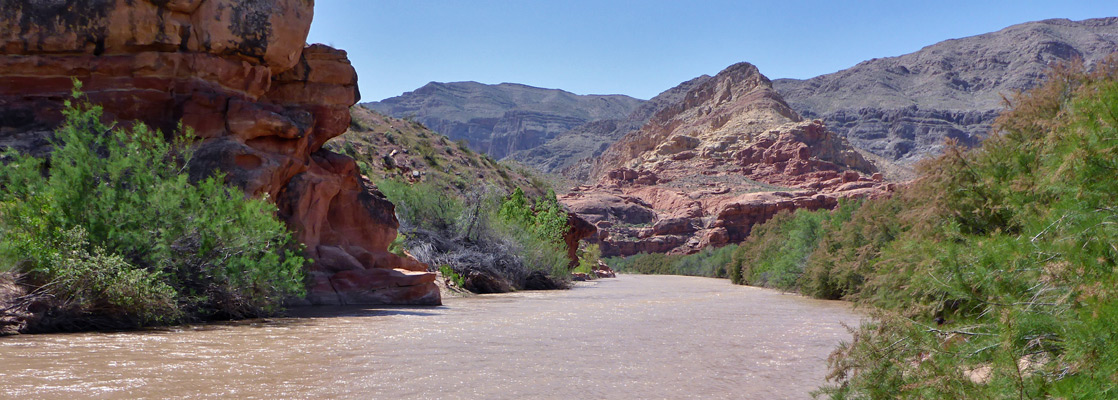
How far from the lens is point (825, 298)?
1080 inches

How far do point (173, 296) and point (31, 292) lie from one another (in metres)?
Answer: 1.85

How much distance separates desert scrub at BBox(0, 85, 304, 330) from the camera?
34.3 ft

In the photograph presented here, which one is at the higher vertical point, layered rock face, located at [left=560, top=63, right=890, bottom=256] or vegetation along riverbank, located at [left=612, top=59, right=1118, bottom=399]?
layered rock face, located at [left=560, top=63, right=890, bottom=256]

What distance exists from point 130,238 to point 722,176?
108 meters

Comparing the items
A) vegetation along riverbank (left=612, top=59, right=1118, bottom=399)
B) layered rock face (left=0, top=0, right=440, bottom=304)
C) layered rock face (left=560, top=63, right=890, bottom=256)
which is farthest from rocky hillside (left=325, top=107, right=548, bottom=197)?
layered rock face (left=560, top=63, right=890, bottom=256)

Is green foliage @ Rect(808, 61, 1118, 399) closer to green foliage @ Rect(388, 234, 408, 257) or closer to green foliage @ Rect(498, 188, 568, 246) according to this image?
green foliage @ Rect(388, 234, 408, 257)

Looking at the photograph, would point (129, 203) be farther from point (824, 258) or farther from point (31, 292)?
point (824, 258)

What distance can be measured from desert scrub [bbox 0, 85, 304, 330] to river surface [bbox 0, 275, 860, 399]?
622mm

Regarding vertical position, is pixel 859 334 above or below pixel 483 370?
above

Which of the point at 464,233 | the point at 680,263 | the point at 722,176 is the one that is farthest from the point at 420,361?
the point at 722,176

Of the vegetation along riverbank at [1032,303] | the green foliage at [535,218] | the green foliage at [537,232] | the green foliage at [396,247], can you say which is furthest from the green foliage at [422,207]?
the vegetation along riverbank at [1032,303]

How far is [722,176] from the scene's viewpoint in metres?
115

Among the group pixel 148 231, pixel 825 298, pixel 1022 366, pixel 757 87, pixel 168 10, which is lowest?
pixel 825 298

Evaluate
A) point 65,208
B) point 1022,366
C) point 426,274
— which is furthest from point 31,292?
point 1022,366
